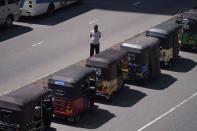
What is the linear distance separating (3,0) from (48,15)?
468cm

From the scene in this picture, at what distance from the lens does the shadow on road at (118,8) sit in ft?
130

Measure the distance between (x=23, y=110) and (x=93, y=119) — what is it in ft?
13.7

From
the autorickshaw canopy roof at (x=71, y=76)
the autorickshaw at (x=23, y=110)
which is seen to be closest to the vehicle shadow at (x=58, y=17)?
the autorickshaw canopy roof at (x=71, y=76)

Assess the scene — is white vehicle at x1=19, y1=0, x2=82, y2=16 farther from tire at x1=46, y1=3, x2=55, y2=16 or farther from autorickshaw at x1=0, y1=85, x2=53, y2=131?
autorickshaw at x1=0, y1=85, x2=53, y2=131

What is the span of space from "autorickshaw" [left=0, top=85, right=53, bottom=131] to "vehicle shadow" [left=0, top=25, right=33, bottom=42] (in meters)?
13.2

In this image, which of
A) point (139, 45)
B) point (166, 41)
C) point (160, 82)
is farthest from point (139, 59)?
point (166, 41)

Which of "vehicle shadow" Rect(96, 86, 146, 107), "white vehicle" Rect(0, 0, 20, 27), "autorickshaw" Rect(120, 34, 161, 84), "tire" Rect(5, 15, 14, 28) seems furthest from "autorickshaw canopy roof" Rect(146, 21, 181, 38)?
"tire" Rect(5, 15, 14, 28)

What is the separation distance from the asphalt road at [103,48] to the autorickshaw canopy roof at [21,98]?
2004 millimetres

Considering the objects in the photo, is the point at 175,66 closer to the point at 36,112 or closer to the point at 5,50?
the point at 5,50

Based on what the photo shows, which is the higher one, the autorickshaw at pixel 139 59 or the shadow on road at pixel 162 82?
the autorickshaw at pixel 139 59

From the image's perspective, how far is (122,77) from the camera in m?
27.7

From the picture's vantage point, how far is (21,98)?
70.2 ft

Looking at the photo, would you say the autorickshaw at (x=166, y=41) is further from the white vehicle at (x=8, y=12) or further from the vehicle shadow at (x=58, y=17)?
the white vehicle at (x=8, y=12)

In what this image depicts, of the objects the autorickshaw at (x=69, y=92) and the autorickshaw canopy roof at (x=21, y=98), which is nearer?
the autorickshaw canopy roof at (x=21, y=98)
